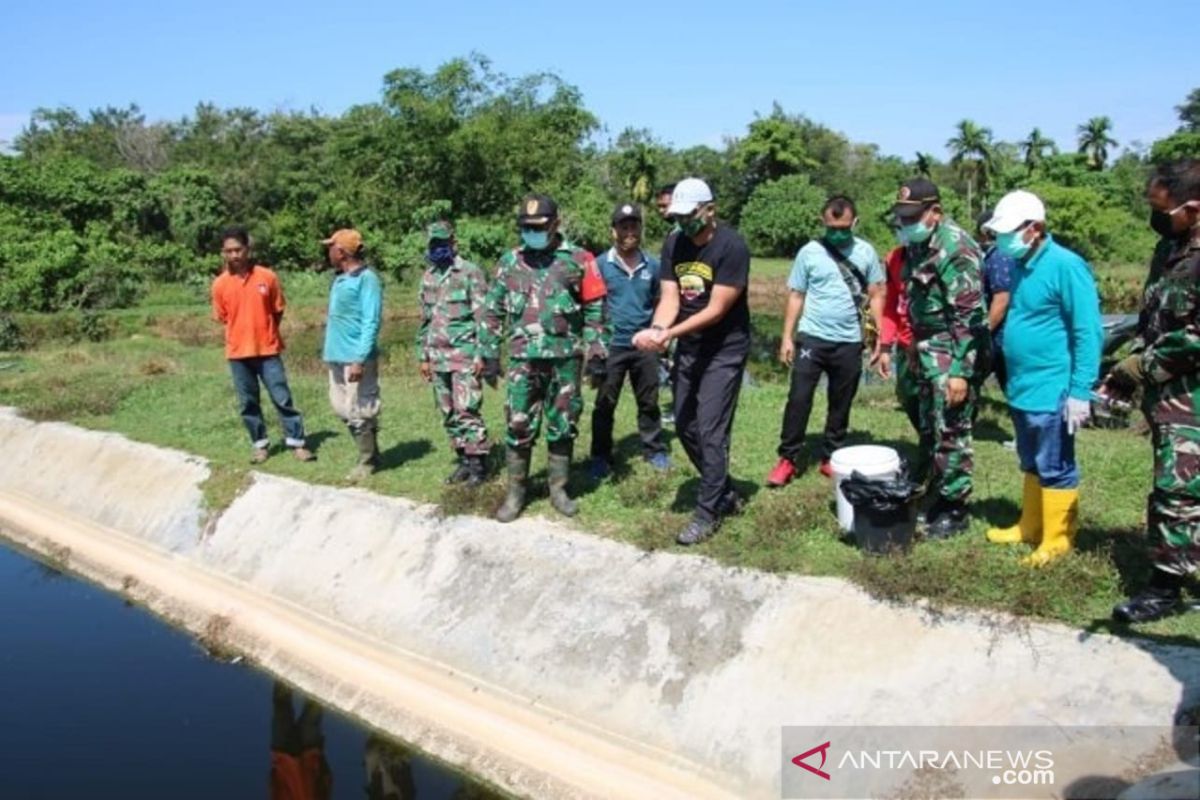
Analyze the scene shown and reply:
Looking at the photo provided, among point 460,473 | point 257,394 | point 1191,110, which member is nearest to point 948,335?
point 460,473

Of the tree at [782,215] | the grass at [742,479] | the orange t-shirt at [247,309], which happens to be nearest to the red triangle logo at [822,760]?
the grass at [742,479]

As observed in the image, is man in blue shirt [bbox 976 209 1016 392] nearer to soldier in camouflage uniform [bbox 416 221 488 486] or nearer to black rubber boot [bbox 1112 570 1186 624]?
black rubber boot [bbox 1112 570 1186 624]

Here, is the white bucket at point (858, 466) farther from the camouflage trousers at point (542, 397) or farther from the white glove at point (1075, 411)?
the camouflage trousers at point (542, 397)

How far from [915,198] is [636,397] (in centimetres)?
269

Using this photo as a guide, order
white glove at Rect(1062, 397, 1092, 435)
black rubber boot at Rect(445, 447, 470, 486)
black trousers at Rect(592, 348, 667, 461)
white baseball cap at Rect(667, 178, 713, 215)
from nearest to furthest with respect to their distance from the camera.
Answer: white glove at Rect(1062, 397, 1092, 435)
white baseball cap at Rect(667, 178, 713, 215)
black trousers at Rect(592, 348, 667, 461)
black rubber boot at Rect(445, 447, 470, 486)

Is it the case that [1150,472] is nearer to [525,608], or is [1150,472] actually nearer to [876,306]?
[876,306]

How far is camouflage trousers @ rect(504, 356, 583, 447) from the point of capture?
6.16m

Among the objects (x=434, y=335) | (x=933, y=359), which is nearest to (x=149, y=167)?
(x=434, y=335)

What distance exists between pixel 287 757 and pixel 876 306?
4.60m

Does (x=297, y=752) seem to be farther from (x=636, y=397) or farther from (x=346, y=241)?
(x=346, y=241)

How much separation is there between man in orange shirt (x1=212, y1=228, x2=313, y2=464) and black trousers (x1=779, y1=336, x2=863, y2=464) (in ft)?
13.9

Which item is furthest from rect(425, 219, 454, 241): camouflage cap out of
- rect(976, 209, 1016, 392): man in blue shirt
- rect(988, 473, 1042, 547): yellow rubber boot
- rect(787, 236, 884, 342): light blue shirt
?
rect(988, 473, 1042, 547): yellow rubber boot

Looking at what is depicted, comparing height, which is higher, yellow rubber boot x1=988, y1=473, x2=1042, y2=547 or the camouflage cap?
the camouflage cap

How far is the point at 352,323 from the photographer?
23.6 ft
